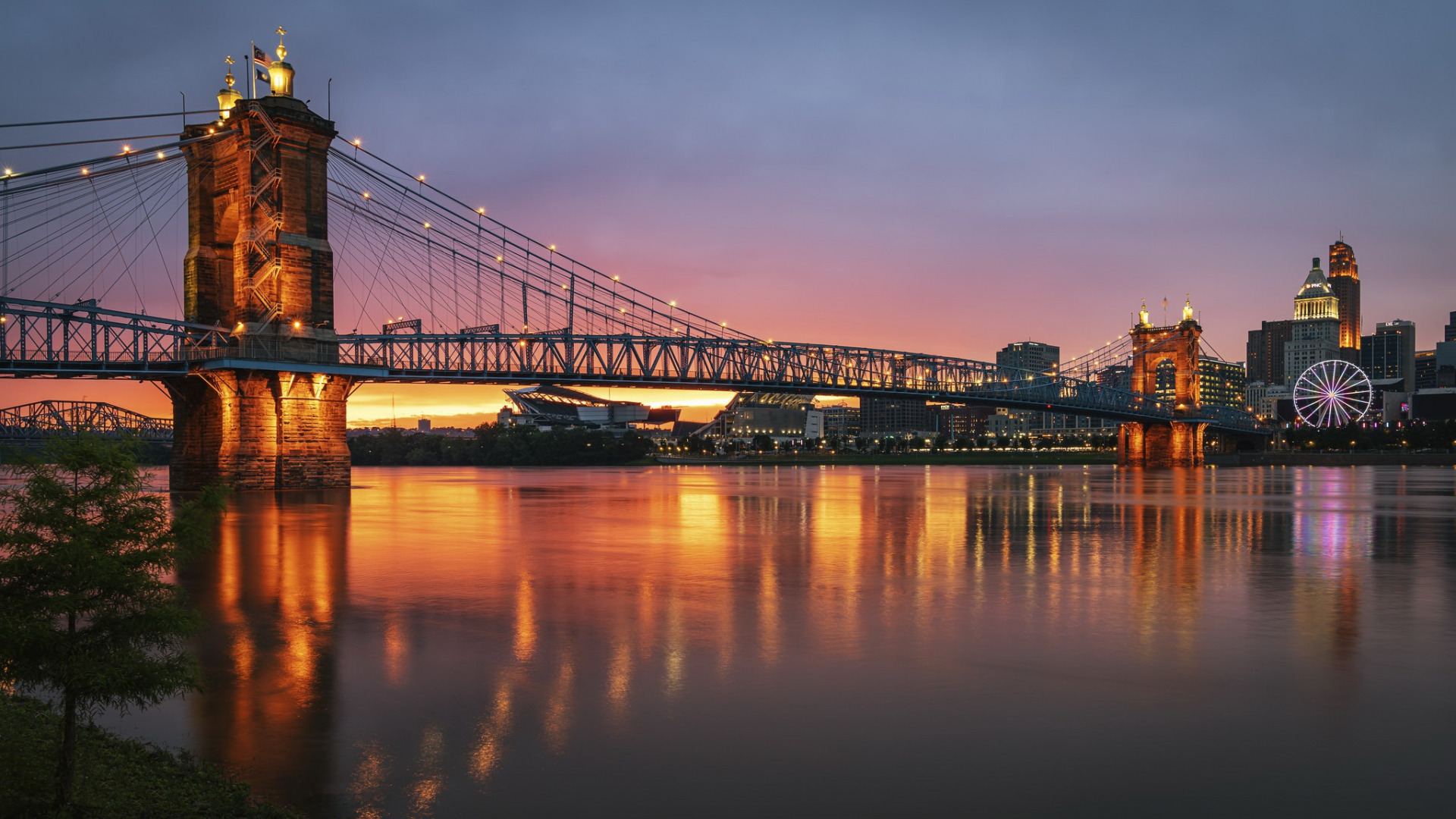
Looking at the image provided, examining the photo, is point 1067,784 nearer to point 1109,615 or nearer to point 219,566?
point 1109,615

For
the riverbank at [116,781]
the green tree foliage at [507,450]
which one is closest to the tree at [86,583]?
the riverbank at [116,781]

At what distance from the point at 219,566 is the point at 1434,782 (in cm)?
2274

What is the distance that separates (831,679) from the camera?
11.8 metres

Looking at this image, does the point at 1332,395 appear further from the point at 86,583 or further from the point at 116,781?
the point at 86,583

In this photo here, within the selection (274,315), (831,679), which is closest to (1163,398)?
(274,315)

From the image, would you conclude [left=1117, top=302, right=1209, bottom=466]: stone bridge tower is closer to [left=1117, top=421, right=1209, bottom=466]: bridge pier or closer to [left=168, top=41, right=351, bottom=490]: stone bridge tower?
[left=1117, top=421, right=1209, bottom=466]: bridge pier

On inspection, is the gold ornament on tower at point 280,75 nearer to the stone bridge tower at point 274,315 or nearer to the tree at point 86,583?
the stone bridge tower at point 274,315

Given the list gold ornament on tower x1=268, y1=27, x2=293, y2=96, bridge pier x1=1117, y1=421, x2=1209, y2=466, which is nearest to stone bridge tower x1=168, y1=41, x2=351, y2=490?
gold ornament on tower x1=268, y1=27, x2=293, y2=96

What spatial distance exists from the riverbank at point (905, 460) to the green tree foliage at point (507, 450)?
443 inches

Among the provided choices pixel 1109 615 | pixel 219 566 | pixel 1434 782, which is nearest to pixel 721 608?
pixel 1109 615

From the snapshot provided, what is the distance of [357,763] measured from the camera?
870cm

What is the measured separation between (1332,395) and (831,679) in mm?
166500

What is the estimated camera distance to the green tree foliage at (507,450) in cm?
14812

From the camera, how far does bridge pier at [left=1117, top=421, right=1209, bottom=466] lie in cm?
13112
